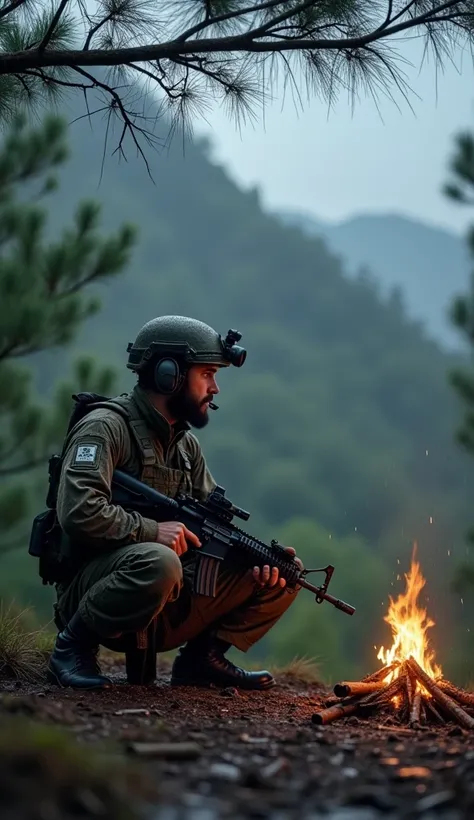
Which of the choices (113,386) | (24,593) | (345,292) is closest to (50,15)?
(113,386)

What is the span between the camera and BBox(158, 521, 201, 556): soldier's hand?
454 cm

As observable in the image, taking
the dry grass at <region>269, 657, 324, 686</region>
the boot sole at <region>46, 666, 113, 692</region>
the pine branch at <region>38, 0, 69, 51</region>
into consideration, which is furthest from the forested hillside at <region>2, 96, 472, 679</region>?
the pine branch at <region>38, 0, 69, 51</region>

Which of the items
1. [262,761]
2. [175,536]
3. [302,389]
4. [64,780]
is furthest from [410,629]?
[302,389]

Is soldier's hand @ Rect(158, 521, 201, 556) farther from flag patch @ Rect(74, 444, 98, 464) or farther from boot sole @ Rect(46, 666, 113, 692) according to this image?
boot sole @ Rect(46, 666, 113, 692)

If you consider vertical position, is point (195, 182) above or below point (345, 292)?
above

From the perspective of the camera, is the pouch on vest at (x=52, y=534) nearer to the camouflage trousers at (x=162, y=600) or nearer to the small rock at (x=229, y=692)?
the camouflage trousers at (x=162, y=600)

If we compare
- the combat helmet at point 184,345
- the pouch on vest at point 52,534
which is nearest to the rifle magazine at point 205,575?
the pouch on vest at point 52,534

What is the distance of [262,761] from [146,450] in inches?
78.4

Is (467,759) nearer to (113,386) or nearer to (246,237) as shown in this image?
(113,386)

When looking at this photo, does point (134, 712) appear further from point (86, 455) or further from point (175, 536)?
point (86, 455)

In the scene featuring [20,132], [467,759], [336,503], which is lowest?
[467,759]

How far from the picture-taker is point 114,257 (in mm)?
9375

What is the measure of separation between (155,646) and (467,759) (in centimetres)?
213

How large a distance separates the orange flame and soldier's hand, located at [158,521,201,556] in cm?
105
